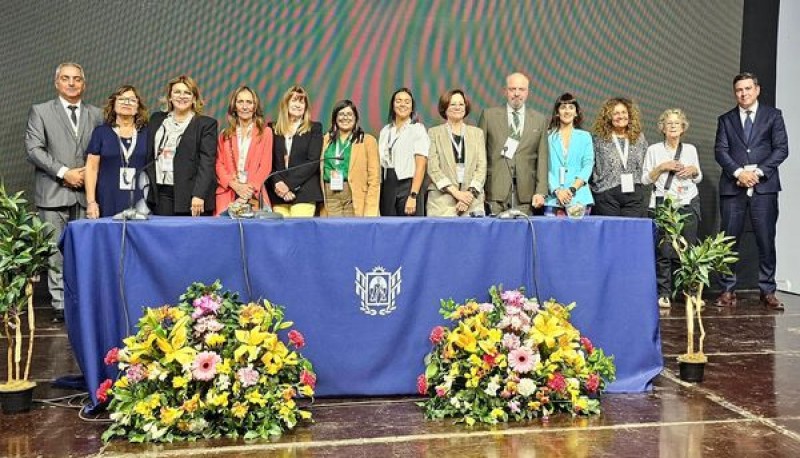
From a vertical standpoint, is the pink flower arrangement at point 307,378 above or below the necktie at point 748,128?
below

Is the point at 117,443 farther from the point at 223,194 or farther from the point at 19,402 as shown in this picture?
the point at 223,194

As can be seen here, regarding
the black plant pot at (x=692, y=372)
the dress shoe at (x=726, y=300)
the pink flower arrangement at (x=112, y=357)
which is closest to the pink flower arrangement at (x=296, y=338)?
the pink flower arrangement at (x=112, y=357)

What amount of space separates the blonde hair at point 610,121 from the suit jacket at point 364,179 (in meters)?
1.76

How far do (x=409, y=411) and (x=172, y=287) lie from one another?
1027mm

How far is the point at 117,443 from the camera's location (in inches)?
99.4

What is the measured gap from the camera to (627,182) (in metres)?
5.14

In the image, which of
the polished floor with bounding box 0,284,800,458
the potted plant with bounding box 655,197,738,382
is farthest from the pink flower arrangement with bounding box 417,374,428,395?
the potted plant with bounding box 655,197,738,382

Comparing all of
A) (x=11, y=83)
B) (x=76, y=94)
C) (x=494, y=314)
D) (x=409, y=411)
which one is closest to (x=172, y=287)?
(x=409, y=411)

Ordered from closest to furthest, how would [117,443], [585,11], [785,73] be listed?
[117,443], [585,11], [785,73]

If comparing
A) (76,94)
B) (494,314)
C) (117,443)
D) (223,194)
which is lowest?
(117,443)

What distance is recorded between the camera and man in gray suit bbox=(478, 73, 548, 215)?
14.5 ft

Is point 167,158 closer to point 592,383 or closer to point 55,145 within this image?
point 55,145

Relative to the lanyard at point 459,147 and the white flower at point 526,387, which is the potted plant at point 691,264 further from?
the lanyard at point 459,147

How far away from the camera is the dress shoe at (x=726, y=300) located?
5680mm
